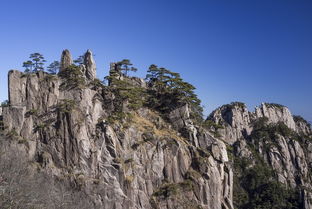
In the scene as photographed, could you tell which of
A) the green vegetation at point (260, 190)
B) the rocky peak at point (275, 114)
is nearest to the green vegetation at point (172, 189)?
the green vegetation at point (260, 190)

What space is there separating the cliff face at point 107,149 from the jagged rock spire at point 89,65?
378 cm

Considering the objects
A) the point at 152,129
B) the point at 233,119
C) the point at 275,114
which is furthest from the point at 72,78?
the point at 275,114

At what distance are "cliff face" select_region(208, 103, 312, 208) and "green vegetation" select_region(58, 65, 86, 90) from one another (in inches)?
A: 3543

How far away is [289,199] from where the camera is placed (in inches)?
4402

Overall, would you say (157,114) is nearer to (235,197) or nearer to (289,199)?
(235,197)

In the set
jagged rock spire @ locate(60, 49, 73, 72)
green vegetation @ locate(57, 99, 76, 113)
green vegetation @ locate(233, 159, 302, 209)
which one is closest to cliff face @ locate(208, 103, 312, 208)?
green vegetation @ locate(233, 159, 302, 209)

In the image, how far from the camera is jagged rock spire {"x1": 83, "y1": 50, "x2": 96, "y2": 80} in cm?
6296

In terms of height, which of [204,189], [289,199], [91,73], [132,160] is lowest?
[289,199]

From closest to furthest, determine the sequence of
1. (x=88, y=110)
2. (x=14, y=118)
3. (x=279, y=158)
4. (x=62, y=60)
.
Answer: (x=14, y=118) < (x=88, y=110) < (x=62, y=60) < (x=279, y=158)

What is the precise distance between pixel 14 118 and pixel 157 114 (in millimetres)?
30604

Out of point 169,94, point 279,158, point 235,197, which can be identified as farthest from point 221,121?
point 169,94

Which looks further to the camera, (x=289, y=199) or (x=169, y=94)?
(x=289, y=199)

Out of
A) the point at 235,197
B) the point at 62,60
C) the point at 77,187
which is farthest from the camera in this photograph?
the point at 235,197

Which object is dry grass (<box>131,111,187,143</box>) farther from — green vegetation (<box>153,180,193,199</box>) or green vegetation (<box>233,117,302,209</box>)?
green vegetation (<box>233,117,302,209</box>)
